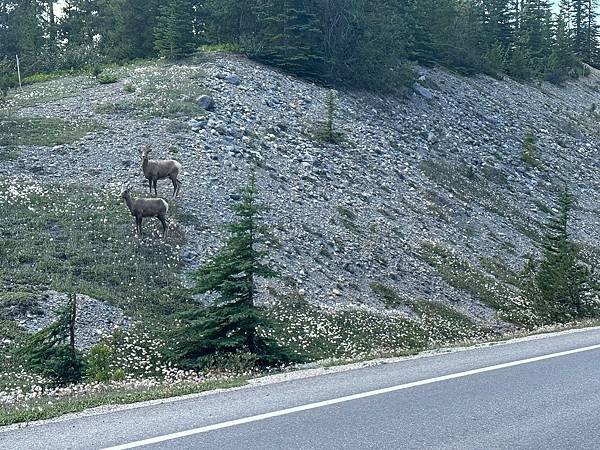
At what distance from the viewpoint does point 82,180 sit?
24219mm

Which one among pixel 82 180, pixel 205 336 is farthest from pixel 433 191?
pixel 205 336

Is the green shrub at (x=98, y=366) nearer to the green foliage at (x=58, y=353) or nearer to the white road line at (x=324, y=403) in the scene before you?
the green foliage at (x=58, y=353)

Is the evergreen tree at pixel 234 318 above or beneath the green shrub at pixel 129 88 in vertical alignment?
beneath

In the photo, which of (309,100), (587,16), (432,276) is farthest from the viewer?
(587,16)

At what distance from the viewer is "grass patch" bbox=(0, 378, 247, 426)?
8519 millimetres

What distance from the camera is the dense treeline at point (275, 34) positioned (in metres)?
41.2

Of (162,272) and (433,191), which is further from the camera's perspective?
(433,191)

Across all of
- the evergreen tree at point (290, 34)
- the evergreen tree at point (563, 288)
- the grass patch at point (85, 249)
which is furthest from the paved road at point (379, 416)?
the evergreen tree at point (290, 34)

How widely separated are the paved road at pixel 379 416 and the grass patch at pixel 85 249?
9.62 meters

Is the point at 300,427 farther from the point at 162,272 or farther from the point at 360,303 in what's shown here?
the point at 360,303

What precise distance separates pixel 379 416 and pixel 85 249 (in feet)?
45.8

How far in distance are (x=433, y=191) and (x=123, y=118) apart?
1528 cm

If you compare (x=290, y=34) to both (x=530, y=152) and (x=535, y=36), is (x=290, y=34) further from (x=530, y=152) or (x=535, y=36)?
(x=535, y=36)

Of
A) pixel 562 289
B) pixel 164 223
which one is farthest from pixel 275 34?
pixel 562 289
